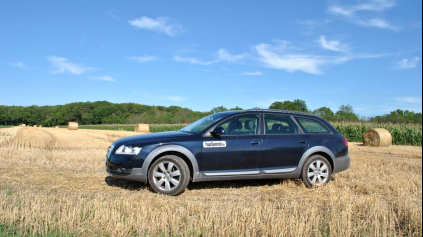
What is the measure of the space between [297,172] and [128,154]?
340 cm

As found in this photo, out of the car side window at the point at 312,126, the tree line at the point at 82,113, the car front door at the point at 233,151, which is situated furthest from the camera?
the tree line at the point at 82,113

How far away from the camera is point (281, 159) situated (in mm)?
6621

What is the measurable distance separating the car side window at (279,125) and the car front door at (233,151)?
1.06 ft

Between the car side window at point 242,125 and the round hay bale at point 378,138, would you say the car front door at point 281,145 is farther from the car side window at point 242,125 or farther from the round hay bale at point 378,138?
the round hay bale at point 378,138

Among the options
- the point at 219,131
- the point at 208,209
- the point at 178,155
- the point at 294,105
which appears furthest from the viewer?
the point at 294,105

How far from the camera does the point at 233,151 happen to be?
6266mm

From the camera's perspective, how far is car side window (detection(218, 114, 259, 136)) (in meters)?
6.49

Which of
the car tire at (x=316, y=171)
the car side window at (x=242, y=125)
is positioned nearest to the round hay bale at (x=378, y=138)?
the car tire at (x=316, y=171)

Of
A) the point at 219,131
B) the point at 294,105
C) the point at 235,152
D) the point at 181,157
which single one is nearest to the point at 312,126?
the point at 235,152

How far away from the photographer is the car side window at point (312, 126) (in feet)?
23.4

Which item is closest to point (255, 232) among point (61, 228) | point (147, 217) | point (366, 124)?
point (147, 217)

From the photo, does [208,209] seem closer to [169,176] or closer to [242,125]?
[169,176]

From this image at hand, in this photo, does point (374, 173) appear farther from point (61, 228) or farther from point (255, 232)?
point (61, 228)

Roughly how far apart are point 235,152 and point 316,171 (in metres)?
1.93
